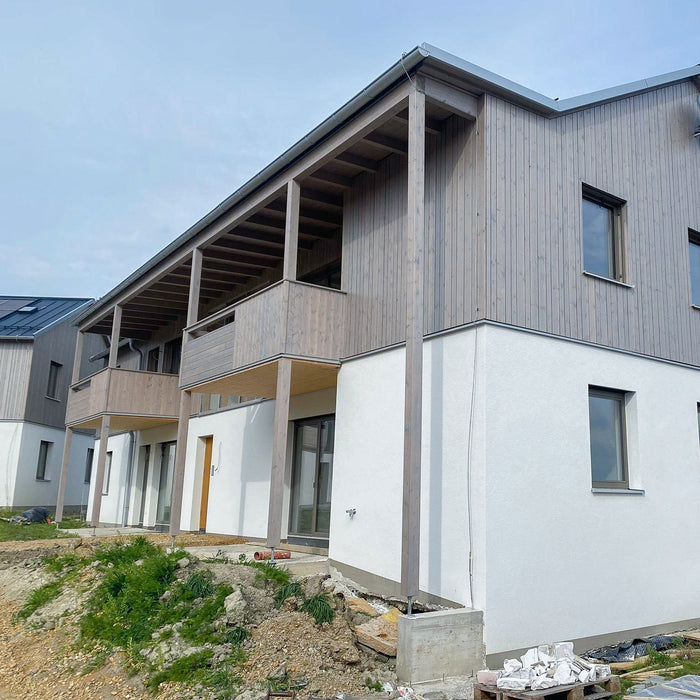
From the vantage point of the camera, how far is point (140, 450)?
21.3 m

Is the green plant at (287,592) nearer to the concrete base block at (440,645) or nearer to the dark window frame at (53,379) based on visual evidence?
the concrete base block at (440,645)

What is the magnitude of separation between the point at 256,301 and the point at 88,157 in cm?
3477

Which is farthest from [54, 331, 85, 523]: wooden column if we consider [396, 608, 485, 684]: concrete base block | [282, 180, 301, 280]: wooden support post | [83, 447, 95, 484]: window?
[396, 608, 485, 684]: concrete base block

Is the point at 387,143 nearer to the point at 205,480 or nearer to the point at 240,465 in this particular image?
the point at 240,465

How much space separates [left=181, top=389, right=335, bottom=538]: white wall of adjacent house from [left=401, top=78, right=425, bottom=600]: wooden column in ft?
14.2

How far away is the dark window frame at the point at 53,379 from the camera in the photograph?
91.7 feet

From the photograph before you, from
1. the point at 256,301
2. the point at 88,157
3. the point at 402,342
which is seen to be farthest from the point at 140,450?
the point at 88,157

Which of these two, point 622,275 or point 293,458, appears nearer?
point 622,275

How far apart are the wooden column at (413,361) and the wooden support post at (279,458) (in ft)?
8.10

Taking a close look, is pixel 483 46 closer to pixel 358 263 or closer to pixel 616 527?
pixel 358 263

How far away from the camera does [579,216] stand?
31.3ft

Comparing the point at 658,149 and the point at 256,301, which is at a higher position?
the point at 658,149

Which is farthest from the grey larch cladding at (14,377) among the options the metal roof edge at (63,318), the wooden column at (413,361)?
the wooden column at (413,361)

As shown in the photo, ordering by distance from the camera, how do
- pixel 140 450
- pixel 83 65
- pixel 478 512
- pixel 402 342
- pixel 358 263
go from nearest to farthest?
1. pixel 478 512
2. pixel 402 342
3. pixel 358 263
4. pixel 83 65
5. pixel 140 450
